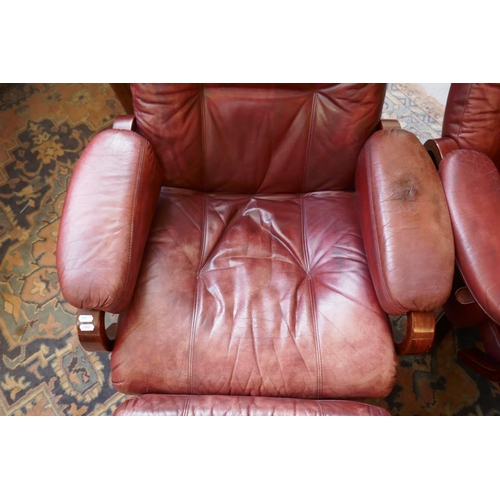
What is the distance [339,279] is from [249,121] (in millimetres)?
510

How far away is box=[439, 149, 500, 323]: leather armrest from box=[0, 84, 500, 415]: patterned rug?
0.58 metres

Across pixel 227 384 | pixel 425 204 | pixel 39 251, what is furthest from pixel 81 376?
pixel 425 204

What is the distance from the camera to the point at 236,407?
932 mm

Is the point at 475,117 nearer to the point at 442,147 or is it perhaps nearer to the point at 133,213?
the point at 442,147

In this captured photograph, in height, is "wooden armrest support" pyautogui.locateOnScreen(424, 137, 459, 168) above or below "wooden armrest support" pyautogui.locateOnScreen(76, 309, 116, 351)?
above

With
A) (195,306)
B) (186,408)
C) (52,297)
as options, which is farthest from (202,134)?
(52,297)

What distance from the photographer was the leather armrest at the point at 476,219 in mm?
929

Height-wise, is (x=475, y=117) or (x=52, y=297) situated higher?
(x=475, y=117)

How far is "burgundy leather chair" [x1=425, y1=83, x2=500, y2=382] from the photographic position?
94 cm

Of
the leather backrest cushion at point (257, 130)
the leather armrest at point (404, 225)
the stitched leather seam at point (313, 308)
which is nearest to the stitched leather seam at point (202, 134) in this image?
the leather backrest cushion at point (257, 130)

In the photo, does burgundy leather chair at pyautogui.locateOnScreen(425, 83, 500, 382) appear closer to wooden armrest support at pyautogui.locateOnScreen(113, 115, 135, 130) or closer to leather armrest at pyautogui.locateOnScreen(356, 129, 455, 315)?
leather armrest at pyautogui.locateOnScreen(356, 129, 455, 315)

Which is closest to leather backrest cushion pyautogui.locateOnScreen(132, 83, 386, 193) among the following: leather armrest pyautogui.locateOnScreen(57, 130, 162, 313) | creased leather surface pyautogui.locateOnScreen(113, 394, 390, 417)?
leather armrest pyautogui.locateOnScreen(57, 130, 162, 313)

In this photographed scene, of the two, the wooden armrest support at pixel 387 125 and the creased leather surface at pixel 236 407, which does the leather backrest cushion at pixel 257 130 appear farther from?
the creased leather surface at pixel 236 407

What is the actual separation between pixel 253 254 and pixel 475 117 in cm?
73
